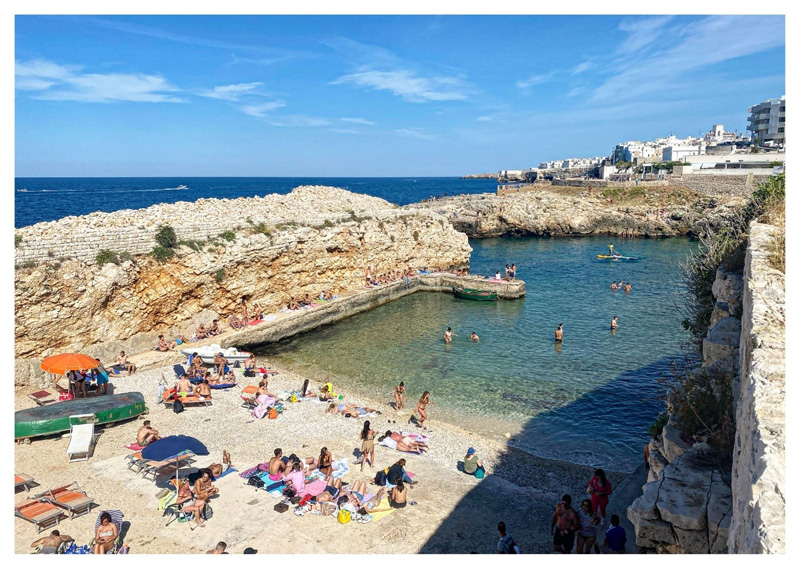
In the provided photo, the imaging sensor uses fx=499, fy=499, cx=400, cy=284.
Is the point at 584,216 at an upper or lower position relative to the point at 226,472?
upper

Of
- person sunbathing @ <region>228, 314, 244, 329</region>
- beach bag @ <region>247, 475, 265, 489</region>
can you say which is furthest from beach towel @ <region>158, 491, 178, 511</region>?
person sunbathing @ <region>228, 314, 244, 329</region>

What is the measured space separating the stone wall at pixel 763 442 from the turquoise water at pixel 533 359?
8.23m

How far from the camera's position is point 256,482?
37.7 ft

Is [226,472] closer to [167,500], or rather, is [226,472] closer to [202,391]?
[167,500]

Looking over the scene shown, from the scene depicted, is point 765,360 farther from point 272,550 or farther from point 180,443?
point 180,443

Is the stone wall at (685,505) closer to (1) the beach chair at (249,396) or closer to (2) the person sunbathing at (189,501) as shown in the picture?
(2) the person sunbathing at (189,501)

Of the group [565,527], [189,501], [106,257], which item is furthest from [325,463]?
[106,257]

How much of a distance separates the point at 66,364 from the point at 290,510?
8842mm

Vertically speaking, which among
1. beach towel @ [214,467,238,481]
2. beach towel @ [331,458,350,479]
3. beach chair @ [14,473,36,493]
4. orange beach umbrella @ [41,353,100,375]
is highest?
orange beach umbrella @ [41,353,100,375]

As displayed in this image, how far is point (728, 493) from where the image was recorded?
20.9 ft

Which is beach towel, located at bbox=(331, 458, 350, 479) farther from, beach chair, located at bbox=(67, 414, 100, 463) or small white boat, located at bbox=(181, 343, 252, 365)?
small white boat, located at bbox=(181, 343, 252, 365)

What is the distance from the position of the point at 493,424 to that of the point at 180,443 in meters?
9.42

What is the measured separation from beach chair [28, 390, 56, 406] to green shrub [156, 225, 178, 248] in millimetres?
8135

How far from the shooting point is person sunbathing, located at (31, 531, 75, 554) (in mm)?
8562
